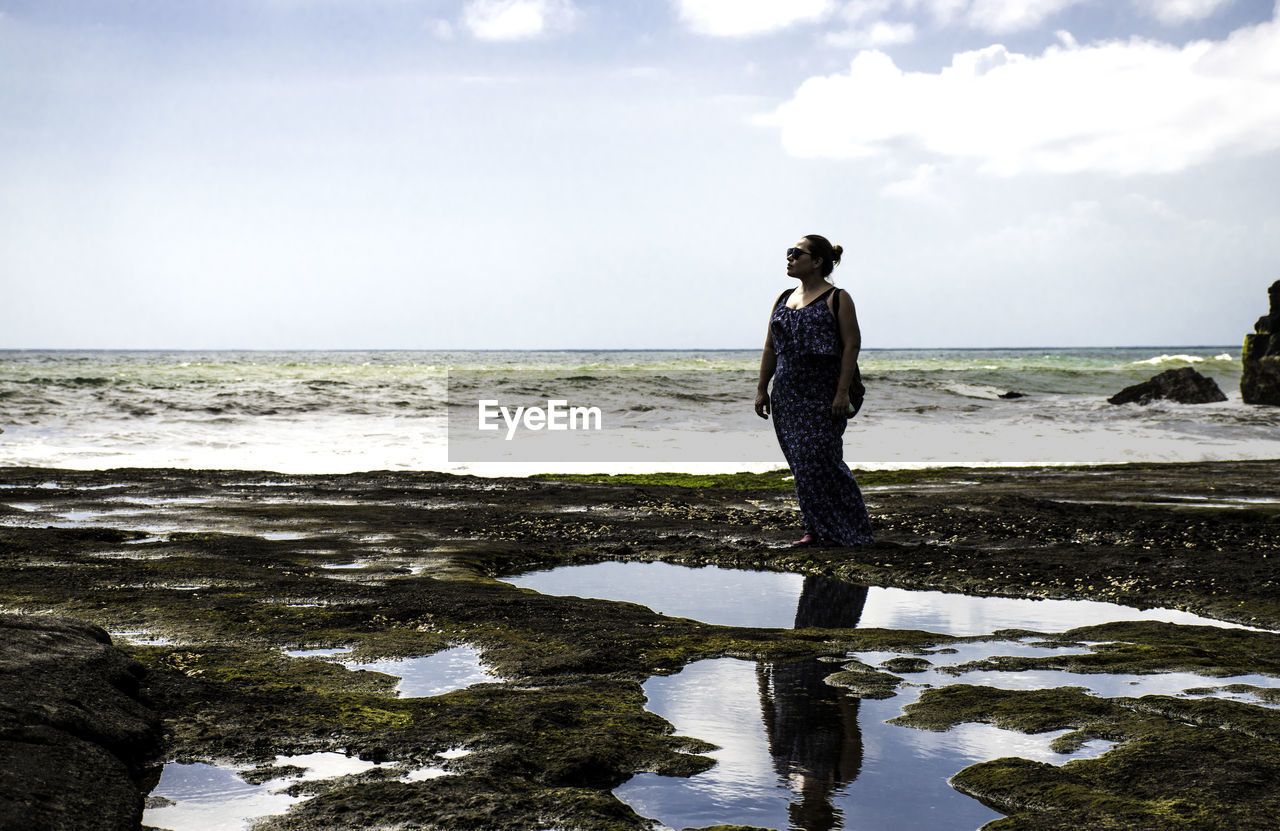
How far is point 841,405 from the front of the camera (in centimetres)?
730

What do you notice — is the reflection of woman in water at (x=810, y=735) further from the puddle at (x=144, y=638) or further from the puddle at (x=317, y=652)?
the puddle at (x=144, y=638)

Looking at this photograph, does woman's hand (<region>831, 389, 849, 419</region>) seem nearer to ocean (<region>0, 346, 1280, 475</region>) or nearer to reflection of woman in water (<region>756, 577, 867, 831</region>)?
reflection of woman in water (<region>756, 577, 867, 831</region>)

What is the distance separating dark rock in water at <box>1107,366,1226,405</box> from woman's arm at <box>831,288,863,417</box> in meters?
27.1

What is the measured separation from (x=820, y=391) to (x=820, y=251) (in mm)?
962

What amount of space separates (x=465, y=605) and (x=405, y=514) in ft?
14.1

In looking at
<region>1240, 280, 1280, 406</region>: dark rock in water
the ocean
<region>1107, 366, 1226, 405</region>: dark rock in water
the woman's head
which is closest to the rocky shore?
the woman's head

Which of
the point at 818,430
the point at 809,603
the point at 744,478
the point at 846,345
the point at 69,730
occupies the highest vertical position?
the point at 846,345

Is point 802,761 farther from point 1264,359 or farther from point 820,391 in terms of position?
point 1264,359

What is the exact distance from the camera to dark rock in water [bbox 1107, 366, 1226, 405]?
30.8 m

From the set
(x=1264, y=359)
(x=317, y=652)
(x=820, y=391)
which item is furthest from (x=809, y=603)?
(x=1264, y=359)

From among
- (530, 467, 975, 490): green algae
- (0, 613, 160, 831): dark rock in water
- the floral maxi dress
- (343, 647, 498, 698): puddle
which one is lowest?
(530, 467, 975, 490): green algae

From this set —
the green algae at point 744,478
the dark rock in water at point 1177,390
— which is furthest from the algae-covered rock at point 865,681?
the dark rock in water at point 1177,390

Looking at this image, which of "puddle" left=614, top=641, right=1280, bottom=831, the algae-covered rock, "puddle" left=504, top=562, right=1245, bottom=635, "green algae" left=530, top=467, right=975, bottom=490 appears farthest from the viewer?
"green algae" left=530, top=467, right=975, bottom=490

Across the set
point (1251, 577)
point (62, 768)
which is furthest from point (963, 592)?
point (62, 768)
